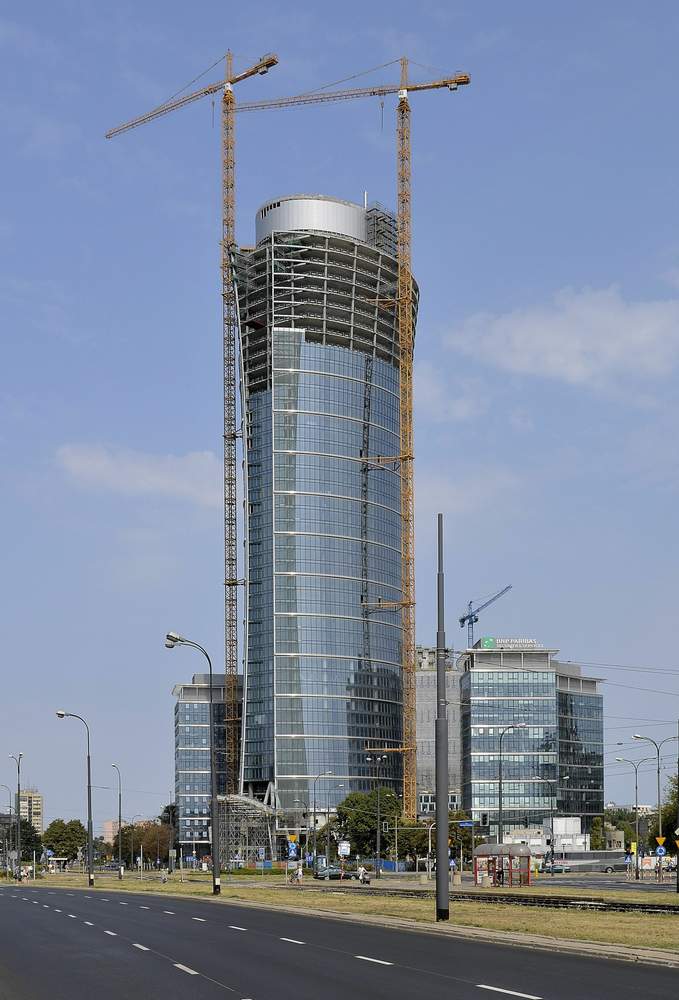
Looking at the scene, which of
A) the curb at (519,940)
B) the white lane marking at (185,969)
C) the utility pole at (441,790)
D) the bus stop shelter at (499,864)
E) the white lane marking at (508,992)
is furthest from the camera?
the bus stop shelter at (499,864)

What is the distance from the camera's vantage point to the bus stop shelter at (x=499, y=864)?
→ 86688 mm

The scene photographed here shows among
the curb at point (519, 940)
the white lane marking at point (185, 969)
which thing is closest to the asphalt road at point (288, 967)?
the white lane marking at point (185, 969)

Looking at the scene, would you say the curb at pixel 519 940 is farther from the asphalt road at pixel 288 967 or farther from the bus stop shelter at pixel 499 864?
the bus stop shelter at pixel 499 864

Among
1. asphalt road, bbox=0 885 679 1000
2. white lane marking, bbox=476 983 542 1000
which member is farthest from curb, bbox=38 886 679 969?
white lane marking, bbox=476 983 542 1000

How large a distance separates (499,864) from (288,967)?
2655 inches

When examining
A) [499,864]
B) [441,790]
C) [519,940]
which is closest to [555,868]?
[499,864]

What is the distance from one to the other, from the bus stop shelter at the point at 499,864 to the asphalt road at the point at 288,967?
40.9 m

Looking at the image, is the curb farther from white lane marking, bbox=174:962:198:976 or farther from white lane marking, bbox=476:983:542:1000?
white lane marking, bbox=174:962:198:976

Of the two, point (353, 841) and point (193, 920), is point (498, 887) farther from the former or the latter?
point (353, 841)

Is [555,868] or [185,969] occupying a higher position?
[185,969]

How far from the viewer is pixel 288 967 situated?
1190 inches

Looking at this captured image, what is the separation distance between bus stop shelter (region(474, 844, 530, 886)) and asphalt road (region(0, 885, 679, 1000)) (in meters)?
40.9

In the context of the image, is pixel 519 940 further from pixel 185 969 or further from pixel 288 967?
pixel 185 969

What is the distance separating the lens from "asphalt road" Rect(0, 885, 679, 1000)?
24734 mm
